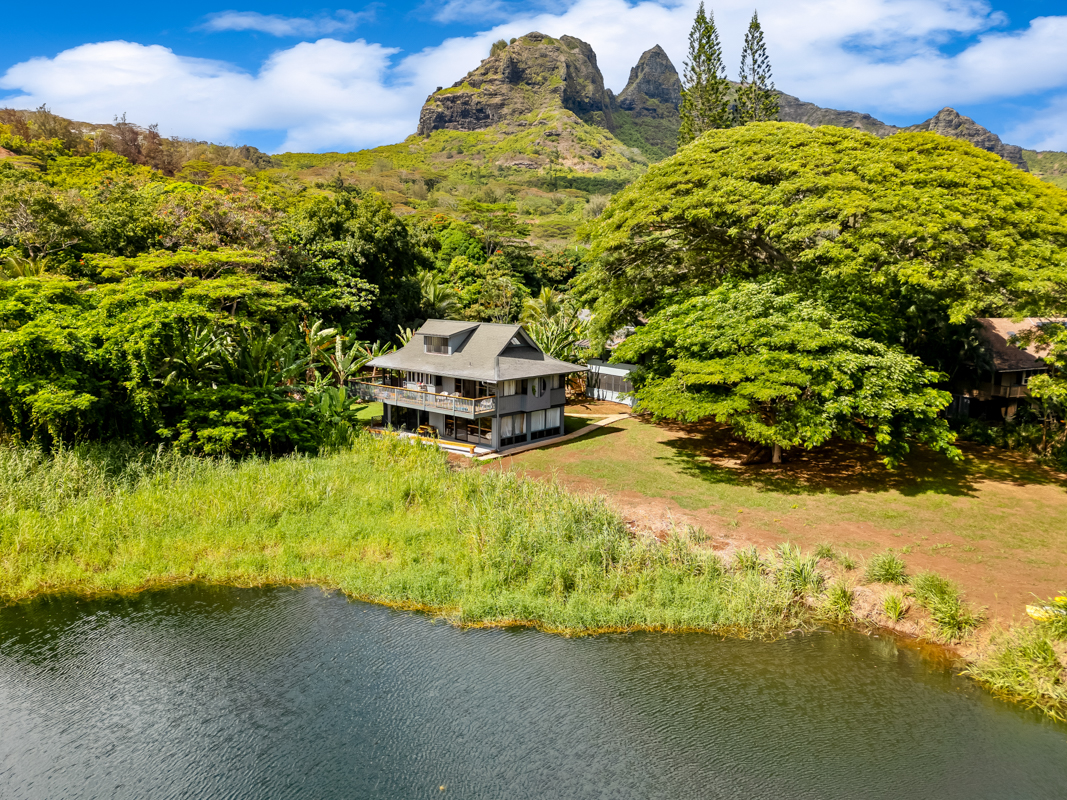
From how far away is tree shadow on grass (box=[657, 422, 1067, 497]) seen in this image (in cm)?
2200

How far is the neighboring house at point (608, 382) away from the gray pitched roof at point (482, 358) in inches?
351

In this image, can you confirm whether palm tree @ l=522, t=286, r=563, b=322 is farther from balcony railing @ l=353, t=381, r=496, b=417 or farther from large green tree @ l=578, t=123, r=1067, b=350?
balcony railing @ l=353, t=381, r=496, b=417

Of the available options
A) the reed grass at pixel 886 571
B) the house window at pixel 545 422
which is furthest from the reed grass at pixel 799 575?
the house window at pixel 545 422

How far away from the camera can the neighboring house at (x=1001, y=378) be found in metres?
29.8

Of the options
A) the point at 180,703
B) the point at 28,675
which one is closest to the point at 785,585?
the point at 180,703

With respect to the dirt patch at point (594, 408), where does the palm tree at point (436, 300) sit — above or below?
above

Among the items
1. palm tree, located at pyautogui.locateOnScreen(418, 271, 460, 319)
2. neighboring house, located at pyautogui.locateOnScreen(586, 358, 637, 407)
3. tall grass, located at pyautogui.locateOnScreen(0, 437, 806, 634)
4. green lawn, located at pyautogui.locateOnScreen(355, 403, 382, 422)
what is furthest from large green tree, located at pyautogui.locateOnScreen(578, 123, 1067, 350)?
palm tree, located at pyautogui.locateOnScreen(418, 271, 460, 319)

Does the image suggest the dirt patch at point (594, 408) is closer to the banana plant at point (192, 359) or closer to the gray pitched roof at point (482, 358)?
the gray pitched roof at point (482, 358)

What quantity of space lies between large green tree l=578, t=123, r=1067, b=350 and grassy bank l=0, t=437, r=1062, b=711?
1175 centimetres

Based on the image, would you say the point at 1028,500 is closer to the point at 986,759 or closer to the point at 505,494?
the point at 986,759

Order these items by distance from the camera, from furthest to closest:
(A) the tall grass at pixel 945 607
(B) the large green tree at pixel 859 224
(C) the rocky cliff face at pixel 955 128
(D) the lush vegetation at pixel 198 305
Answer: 1. (C) the rocky cliff face at pixel 955 128
2. (B) the large green tree at pixel 859 224
3. (D) the lush vegetation at pixel 198 305
4. (A) the tall grass at pixel 945 607

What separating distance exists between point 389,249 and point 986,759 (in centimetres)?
4076

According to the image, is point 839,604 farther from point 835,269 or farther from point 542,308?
point 542,308

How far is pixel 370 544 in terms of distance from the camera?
56.8 feet
